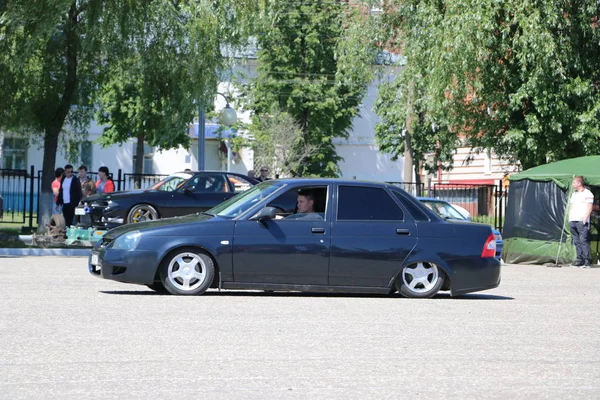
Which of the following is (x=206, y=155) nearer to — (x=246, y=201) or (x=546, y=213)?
(x=546, y=213)

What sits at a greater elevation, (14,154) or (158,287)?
(14,154)

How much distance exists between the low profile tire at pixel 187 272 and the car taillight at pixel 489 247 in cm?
341

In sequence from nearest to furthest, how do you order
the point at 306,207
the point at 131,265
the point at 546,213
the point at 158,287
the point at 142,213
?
the point at 131,265 < the point at 306,207 < the point at 158,287 < the point at 142,213 < the point at 546,213

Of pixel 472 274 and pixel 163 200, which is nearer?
pixel 472 274

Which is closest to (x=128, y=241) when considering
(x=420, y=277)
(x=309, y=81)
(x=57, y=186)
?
(x=420, y=277)

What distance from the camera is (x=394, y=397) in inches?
282

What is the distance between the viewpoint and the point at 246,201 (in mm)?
14172

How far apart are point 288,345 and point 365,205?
4.94 meters

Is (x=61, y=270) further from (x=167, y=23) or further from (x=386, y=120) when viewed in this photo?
(x=386, y=120)

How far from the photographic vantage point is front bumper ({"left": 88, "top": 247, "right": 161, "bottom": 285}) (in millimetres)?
13516

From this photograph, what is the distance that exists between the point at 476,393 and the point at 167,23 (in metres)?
20.1

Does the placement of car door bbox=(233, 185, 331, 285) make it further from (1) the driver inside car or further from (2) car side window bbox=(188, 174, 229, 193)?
(2) car side window bbox=(188, 174, 229, 193)

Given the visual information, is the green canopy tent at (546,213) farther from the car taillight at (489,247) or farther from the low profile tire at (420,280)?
the low profile tire at (420,280)

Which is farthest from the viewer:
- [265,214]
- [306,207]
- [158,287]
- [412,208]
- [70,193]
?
[70,193]
